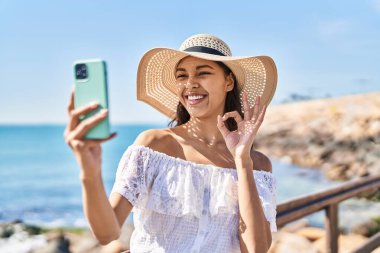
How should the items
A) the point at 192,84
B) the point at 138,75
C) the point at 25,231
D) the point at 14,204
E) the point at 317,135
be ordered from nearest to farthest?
the point at 192,84 < the point at 138,75 < the point at 25,231 < the point at 317,135 < the point at 14,204

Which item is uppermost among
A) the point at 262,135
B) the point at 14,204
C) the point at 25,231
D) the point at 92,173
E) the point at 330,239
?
the point at 92,173

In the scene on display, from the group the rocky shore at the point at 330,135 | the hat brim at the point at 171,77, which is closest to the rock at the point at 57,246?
the hat brim at the point at 171,77

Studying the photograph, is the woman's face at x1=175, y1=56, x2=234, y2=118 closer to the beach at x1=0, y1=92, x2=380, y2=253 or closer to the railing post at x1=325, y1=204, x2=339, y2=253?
the railing post at x1=325, y1=204, x2=339, y2=253

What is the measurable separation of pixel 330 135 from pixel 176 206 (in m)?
29.2

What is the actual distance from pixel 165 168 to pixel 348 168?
78.3 ft

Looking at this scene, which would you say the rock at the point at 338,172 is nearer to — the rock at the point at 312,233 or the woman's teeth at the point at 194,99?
the rock at the point at 312,233

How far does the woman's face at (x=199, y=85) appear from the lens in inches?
72.7

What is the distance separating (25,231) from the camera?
16.0 meters

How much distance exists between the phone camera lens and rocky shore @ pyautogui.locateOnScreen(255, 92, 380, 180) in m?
22.2

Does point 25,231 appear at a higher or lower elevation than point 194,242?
lower

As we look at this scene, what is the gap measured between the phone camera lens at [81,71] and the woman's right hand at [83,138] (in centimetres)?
4

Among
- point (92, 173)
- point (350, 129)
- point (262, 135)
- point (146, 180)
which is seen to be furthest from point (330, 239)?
point (262, 135)

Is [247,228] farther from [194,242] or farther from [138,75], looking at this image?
[138,75]

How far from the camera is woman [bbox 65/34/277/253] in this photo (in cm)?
171
